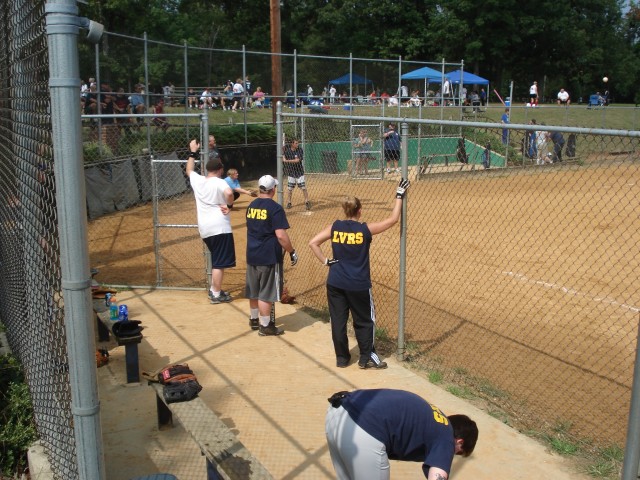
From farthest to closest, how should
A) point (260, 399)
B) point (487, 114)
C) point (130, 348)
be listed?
point (487, 114) → point (130, 348) → point (260, 399)

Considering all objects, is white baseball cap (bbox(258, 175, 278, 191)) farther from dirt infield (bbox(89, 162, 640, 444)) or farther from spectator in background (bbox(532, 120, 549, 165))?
spectator in background (bbox(532, 120, 549, 165))

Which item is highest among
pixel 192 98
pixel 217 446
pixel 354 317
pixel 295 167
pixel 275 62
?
pixel 275 62

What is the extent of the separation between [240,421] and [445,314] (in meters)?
3.94

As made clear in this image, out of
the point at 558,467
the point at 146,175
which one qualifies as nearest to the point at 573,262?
the point at 558,467

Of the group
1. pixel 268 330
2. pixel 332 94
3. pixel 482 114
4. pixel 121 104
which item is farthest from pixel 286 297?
pixel 482 114

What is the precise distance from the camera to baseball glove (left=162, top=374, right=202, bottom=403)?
15.6ft

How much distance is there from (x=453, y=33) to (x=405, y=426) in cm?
5070

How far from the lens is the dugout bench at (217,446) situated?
379cm

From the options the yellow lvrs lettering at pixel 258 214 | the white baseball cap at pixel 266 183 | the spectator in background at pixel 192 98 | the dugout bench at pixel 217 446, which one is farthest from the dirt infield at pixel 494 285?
the spectator in background at pixel 192 98

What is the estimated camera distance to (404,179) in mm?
6512

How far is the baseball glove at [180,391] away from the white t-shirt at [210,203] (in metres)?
3.64

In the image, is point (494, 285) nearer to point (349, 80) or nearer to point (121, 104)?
point (121, 104)

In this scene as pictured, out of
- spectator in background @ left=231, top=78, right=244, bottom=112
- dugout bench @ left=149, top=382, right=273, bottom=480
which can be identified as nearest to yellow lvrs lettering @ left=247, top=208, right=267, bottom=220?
dugout bench @ left=149, top=382, right=273, bottom=480

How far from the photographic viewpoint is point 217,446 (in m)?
4.10
